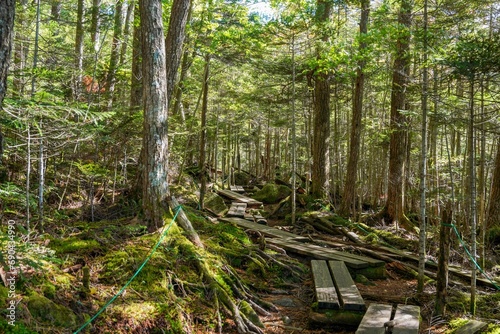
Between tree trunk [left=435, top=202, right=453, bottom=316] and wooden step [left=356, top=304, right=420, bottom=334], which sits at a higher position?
tree trunk [left=435, top=202, right=453, bottom=316]

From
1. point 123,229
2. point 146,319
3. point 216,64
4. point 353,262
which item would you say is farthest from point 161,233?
point 216,64

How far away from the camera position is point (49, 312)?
3.59m

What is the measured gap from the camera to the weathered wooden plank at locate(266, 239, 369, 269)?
312 inches

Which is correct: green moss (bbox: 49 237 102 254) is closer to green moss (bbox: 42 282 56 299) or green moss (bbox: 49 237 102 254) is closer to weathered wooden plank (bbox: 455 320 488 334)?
green moss (bbox: 42 282 56 299)

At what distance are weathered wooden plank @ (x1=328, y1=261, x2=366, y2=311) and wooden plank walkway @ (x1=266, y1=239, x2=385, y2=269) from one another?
50 centimetres

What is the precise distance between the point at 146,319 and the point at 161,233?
176 cm

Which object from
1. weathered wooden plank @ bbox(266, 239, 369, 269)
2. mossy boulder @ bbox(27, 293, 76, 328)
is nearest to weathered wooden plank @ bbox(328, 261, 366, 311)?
weathered wooden plank @ bbox(266, 239, 369, 269)

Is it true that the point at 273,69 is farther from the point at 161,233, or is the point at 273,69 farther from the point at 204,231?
the point at 161,233

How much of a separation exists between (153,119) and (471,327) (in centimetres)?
553

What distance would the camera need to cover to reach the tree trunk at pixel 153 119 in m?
6.10

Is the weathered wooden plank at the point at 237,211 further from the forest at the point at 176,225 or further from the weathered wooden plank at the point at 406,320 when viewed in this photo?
the weathered wooden plank at the point at 406,320

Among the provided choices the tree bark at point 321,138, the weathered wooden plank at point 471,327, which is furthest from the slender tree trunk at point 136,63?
the weathered wooden plank at point 471,327

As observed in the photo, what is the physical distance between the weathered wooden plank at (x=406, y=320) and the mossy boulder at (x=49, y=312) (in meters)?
3.81

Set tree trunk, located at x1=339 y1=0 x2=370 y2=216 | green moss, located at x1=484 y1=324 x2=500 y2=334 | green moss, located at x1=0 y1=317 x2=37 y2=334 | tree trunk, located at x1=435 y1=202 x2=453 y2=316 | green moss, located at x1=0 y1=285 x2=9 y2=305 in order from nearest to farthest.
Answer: green moss, located at x1=0 y1=317 x2=37 y2=334
green moss, located at x1=0 y1=285 x2=9 y2=305
green moss, located at x1=484 y1=324 x2=500 y2=334
tree trunk, located at x1=435 y1=202 x2=453 y2=316
tree trunk, located at x1=339 y1=0 x2=370 y2=216
